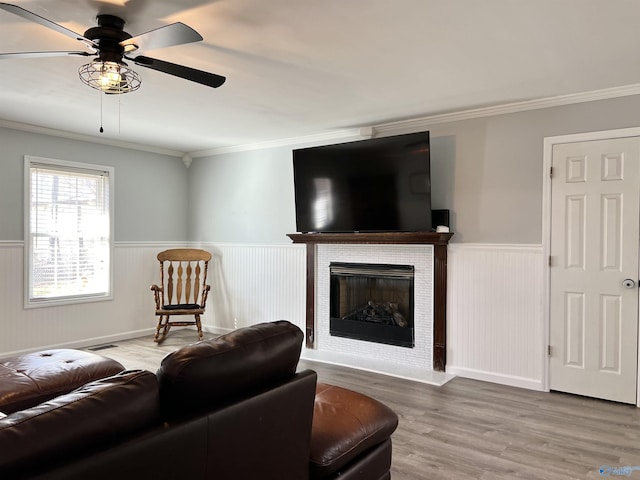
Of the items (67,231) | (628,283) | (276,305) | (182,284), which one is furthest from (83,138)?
(628,283)

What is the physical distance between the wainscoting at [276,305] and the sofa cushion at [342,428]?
2185mm

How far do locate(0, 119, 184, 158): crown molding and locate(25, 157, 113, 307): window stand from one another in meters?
0.29

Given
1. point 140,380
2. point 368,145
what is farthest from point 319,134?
point 140,380

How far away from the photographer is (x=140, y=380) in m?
1.26

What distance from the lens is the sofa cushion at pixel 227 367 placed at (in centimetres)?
133

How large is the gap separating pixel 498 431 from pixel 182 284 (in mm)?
4386

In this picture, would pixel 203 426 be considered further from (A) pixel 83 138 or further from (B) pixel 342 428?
(A) pixel 83 138

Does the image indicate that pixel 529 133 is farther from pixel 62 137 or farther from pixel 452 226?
pixel 62 137

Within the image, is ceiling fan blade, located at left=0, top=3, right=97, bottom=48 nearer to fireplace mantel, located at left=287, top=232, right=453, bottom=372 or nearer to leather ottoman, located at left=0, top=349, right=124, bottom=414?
leather ottoman, located at left=0, top=349, right=124, bottom=414

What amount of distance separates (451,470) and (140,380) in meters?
1.91

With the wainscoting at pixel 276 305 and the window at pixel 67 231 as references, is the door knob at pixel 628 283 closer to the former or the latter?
the wainscoting at pixel 276 305

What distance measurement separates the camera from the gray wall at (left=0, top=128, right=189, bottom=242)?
4652mm

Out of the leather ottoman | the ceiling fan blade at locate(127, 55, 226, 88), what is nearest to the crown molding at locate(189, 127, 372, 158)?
the ceiling fan blade at locate(127, 55, 226, 88)

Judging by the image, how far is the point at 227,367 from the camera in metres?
1.44
